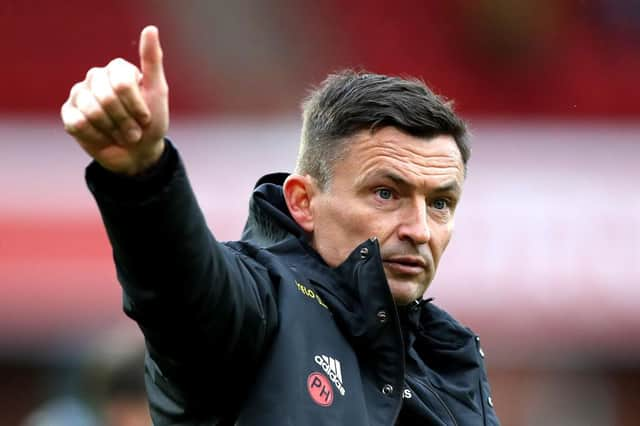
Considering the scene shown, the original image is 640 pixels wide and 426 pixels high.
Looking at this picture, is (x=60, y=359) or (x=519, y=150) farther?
(x=519, y=150)

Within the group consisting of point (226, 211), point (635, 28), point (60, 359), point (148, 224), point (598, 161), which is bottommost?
point (60, 359)

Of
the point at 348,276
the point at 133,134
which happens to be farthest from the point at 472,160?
the point at 133,134

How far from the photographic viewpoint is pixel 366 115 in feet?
8.59

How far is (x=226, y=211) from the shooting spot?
7.84 meters

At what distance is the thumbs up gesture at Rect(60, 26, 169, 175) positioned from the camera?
184 cm

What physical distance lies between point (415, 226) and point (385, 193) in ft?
0.31

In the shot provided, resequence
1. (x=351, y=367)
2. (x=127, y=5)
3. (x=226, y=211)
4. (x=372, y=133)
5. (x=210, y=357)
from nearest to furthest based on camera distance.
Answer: (x=210, y=357) → (x=351, y=367) → (x=372, y=133) → (x=226, y=211) → (x=127, y=5)

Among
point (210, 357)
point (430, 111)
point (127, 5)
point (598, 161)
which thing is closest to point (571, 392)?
point (598, 161)

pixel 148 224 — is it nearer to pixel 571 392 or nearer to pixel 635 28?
pixel 571 392

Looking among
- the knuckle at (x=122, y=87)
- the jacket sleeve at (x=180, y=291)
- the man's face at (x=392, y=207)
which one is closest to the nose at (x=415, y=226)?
the man's face at (x=392, y=207)

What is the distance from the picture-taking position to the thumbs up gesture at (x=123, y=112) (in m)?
1.84

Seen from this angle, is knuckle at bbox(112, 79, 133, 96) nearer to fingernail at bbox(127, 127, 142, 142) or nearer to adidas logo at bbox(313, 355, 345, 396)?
fingernail at bbox(127, 127, 142, 142)

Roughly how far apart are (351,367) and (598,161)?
20.5 ft

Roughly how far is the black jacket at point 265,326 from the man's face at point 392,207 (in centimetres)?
7
